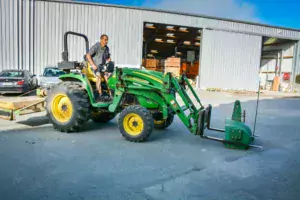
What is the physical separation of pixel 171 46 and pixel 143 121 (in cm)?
2597

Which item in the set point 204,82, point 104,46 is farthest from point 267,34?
point 104,46

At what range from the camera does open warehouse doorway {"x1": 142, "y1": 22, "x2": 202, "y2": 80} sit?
20.8 metres

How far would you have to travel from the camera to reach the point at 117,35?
1819cm

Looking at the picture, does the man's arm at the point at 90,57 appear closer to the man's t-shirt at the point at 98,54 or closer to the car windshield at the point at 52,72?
the man's t-shirt at the point at 98,54

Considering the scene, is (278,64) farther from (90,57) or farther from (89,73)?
(90,57)

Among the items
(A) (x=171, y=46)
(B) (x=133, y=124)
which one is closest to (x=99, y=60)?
(B) (x=133, y=124)

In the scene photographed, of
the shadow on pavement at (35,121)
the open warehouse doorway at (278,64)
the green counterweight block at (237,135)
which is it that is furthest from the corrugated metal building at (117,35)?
the green counterweight block at (237,135)

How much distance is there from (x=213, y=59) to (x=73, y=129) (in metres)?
16.8

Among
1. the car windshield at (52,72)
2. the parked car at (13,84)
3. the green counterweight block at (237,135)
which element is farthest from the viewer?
the car windshield at (52,72)

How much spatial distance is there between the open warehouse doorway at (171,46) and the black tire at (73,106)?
Answer: 1404 cm

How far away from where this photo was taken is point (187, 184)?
329 centimetres

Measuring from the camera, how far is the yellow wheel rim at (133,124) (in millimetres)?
5090

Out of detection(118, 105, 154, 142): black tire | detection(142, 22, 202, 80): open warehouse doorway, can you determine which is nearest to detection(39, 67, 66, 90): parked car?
detection(142, 22, 202, 80): open warehouse doorway

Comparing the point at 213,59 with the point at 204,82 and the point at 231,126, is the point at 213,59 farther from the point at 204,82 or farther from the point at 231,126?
the point at 231,126
